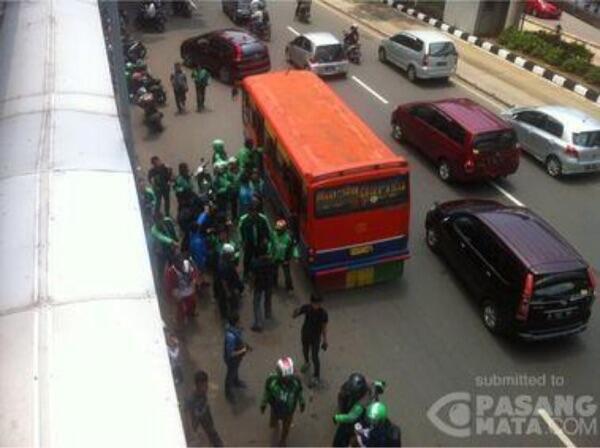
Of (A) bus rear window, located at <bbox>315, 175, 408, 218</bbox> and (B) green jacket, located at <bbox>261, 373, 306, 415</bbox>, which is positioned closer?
(B) green jacket, located at <bbox>261, 373, 306, 415</bbox>

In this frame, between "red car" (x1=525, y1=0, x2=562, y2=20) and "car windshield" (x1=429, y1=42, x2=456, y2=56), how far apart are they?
47.9 feet

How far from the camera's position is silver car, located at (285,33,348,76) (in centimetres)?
2302

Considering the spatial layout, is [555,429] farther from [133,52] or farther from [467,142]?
[133,52]

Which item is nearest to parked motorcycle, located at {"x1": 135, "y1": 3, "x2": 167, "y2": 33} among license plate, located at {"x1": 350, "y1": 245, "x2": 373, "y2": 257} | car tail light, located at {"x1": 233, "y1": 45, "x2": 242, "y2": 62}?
car tail light, located at {"x1": 233, "y1": 45, "x2": 242, "y2": 62}

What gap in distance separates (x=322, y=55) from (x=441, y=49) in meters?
3.91

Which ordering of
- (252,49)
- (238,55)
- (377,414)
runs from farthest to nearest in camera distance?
(252,49) < (238,55) < (377,414)

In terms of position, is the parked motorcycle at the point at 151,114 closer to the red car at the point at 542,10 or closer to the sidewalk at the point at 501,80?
the sidewalk at the point at 501,80

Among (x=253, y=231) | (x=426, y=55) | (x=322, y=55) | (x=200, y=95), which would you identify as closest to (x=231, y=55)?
(x=200, y=95)

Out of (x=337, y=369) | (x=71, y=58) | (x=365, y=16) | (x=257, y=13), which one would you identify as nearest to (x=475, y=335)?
(x=337, y=369)

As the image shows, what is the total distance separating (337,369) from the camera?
34.9 feet

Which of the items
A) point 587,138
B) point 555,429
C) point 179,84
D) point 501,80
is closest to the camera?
point 555,429

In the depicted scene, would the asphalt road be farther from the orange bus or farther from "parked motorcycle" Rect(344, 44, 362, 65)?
"parked motorcycle" Rect(344, 44, 362, 65)

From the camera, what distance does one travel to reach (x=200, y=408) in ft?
27.6

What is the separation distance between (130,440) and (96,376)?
75 cm
